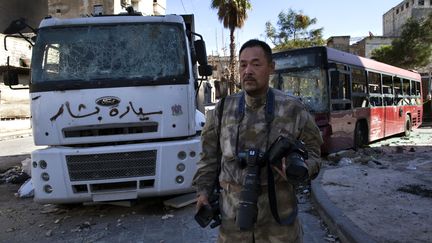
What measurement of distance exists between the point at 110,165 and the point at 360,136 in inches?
336

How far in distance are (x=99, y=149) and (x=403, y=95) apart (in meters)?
13.4

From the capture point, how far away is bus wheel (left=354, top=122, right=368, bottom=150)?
12.2 m

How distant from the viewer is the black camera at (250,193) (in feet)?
7.66

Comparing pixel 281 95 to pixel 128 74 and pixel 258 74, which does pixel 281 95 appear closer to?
pixel 258 74

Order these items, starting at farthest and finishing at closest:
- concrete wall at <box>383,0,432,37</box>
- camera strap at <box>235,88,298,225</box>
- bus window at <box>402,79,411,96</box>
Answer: concrete wall at <box>383,0,432,37</box> → bus window at <box>402,79,411,96</box> → camera strap at <box>235,88,298,225</box>

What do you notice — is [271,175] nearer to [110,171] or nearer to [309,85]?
[110,171]

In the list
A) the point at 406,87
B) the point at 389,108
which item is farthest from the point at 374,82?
the point at 406,87

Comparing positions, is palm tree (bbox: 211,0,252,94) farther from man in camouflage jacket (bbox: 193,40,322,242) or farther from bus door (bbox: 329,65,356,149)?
man in camouflage jacket (bbox: 193,40,322,242)

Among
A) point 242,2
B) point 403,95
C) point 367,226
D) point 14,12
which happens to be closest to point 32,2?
point 14,12

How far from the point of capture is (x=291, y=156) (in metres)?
2.28

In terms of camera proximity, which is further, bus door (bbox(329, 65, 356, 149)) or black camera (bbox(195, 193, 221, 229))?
bus door (bbox(329, 65, 356, 149))

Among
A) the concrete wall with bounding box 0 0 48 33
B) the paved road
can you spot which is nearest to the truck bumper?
the paved road

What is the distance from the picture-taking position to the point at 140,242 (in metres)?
5.14

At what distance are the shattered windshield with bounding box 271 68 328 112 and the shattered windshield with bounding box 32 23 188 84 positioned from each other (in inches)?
198
